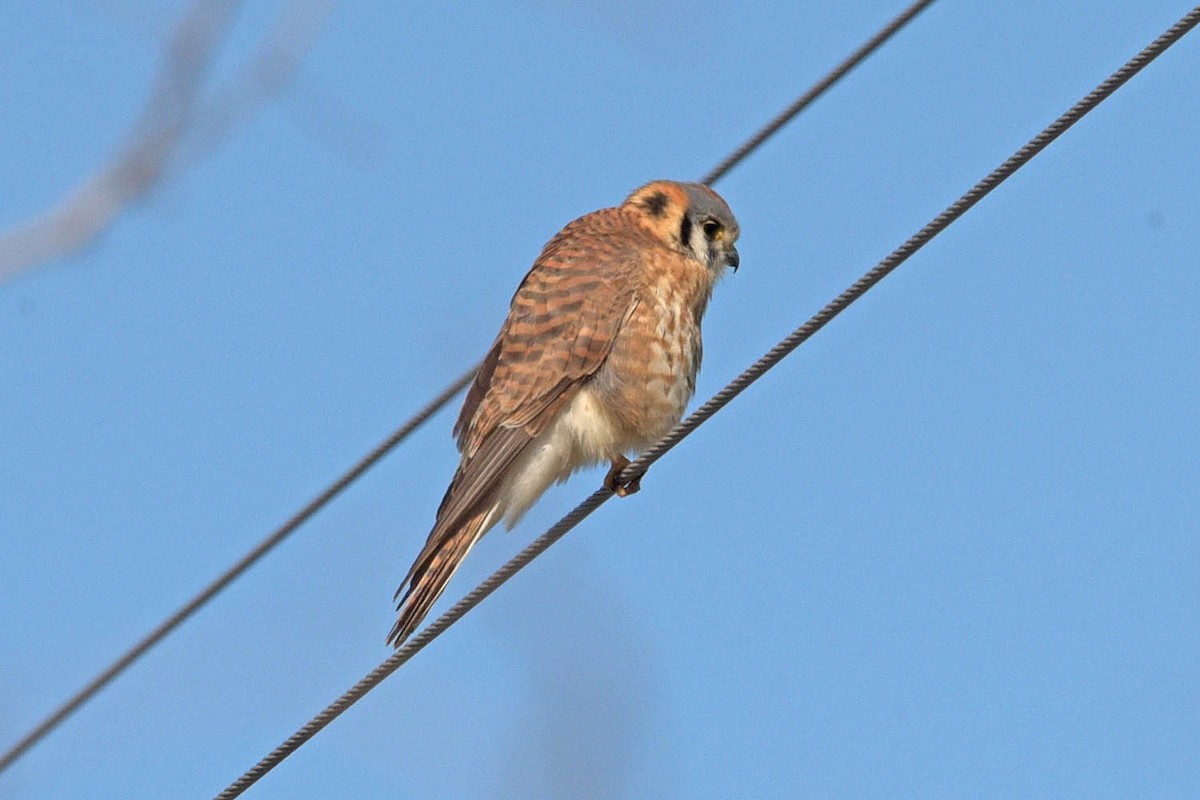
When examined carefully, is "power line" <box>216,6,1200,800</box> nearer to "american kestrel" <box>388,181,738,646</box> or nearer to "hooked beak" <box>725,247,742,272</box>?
"american kestrel" <box>388,181,738,646</box>

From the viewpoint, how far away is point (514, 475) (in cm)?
447

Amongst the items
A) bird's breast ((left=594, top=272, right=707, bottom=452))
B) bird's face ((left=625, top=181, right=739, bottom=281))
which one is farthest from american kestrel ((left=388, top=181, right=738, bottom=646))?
bird's face ((left=625, top=181, right=739, bottom=281))

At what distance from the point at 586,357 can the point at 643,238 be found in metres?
0.59

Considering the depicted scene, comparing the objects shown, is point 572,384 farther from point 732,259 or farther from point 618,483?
point 732,259

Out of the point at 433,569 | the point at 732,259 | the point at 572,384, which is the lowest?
the point at 433,569

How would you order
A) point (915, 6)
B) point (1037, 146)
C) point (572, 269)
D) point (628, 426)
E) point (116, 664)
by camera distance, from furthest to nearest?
1. point (572, 269)
2. point (628, 426)
3. point (915, 6)
4. point (116, 664)
5. point (1037, 146)

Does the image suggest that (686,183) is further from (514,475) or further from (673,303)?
(514,475)

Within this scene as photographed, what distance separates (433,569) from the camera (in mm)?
4160

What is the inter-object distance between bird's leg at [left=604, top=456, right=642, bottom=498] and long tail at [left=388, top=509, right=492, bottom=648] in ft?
1.03

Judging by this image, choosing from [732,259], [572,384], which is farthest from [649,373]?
[732,259]

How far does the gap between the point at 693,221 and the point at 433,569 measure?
1485 millimetres

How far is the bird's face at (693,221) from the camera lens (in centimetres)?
506

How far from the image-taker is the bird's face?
5.06m

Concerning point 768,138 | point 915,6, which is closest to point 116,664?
point 768,138
